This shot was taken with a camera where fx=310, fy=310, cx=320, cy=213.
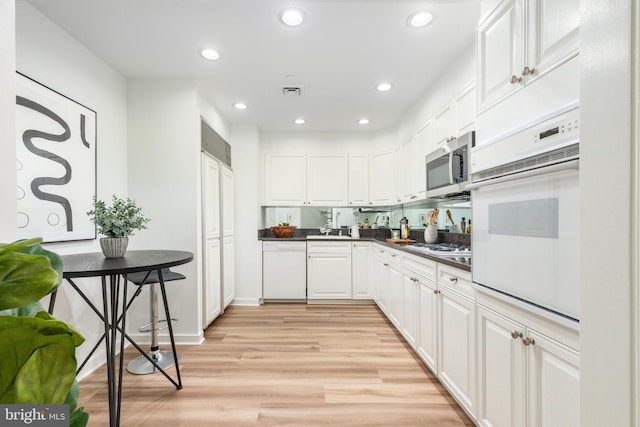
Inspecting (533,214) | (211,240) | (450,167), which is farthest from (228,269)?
(533,214)

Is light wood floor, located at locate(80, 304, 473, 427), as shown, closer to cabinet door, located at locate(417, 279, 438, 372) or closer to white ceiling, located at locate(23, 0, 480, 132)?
cabinet door, located at locate(417, 279, 438, 372)

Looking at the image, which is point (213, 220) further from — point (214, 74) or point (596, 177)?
point (596, 177)

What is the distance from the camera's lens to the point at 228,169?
12.6ft

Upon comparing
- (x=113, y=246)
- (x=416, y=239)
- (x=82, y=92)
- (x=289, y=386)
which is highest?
(x=82, y=92)

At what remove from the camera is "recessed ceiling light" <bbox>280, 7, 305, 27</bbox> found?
188 centimetres

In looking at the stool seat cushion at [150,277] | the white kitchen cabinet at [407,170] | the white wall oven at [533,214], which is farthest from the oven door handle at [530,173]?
the stool seat cushion at [150,277]

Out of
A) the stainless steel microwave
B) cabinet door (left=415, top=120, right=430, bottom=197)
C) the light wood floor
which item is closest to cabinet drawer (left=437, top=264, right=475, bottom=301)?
the stainless steel microwave

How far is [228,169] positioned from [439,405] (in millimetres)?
3187

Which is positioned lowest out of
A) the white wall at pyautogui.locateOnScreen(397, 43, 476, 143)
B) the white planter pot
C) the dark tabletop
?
the dark tabletop

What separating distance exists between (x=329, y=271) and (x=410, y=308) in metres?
1.70

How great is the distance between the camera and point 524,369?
46.9 inches

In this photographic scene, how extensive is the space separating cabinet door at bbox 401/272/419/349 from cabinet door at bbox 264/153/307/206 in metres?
2.19

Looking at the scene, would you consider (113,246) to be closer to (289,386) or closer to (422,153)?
(289,386)

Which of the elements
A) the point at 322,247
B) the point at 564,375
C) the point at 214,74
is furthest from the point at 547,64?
the point at 322,247
